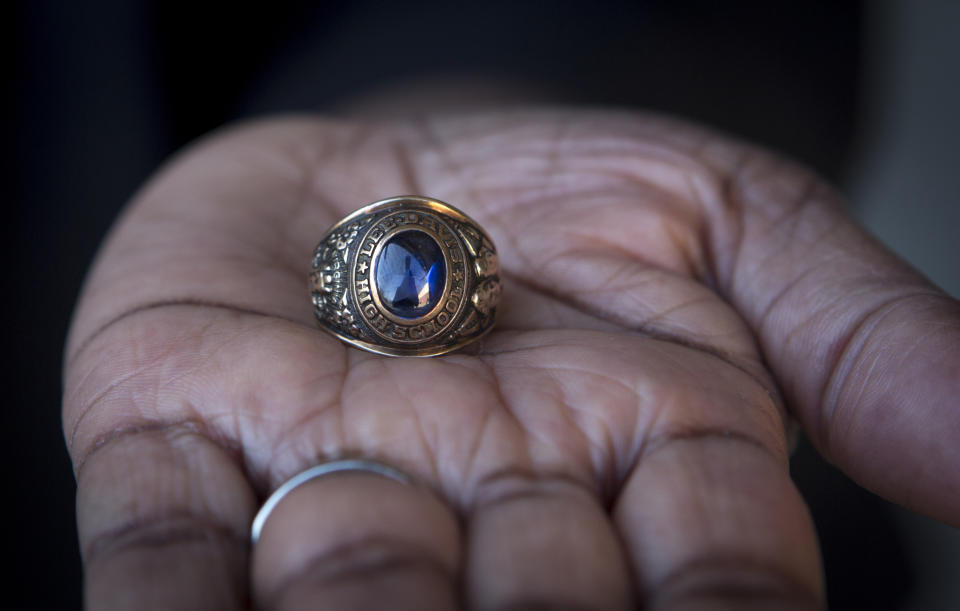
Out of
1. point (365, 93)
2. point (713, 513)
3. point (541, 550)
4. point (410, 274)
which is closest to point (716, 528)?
point (713, 513)

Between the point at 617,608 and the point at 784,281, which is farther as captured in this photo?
the point at 784,281

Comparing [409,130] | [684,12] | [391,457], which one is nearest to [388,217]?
[391,457]

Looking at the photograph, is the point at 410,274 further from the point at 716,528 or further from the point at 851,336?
the point at 851,336

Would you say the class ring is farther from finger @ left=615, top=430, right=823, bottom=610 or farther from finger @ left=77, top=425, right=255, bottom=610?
finger @ left=615, top=430, right=823, bottom=610

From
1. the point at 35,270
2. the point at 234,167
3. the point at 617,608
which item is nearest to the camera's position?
the point at 617,608

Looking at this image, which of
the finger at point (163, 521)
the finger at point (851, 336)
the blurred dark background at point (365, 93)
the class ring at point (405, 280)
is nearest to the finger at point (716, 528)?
the finger at point (851, 336)

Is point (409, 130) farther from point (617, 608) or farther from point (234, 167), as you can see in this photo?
point (617, 608)

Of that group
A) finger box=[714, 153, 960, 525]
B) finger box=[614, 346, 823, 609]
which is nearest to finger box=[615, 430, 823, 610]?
finger box=[614, 346, 823, 609]
